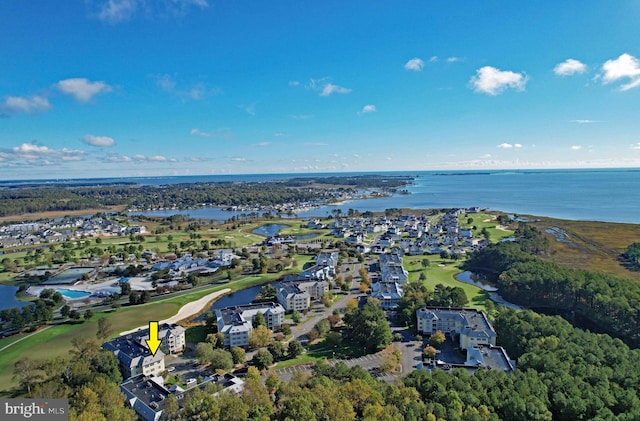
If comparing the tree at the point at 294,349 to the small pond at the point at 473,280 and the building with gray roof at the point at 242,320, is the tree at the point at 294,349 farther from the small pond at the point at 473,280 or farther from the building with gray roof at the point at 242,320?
the small pond at the point at 473,280

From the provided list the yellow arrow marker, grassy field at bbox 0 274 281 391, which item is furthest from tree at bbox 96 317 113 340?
the yellow arrow marker

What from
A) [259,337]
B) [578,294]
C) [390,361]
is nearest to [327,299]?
[259,337]

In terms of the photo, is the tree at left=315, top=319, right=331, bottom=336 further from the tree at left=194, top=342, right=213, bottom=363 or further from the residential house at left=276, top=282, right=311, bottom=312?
the tree at left=194, top=342, right=213, bottom=363

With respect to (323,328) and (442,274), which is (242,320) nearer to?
(323,328)

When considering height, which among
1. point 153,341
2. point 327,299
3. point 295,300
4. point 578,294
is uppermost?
point 153,341

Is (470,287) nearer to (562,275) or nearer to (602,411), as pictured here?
(562,275)
